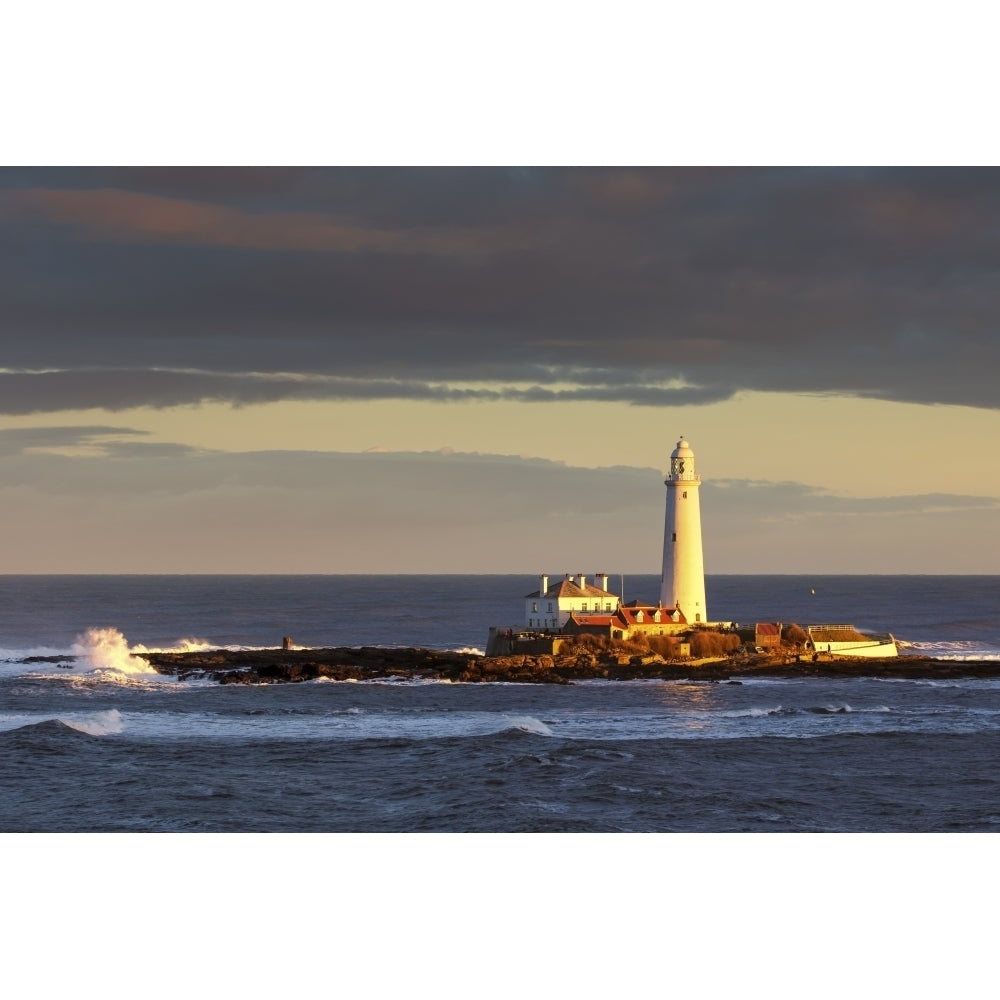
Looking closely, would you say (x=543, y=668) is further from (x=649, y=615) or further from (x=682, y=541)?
(x=682, y=541)

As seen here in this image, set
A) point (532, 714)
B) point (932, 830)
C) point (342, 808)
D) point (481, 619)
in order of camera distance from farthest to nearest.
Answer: point (481, 619) < point (532, 714) < point (342, 808) < point (932, 830)

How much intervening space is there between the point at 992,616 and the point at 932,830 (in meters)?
69.0

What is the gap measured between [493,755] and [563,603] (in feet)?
71.9

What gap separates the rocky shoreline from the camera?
40906 millimetres

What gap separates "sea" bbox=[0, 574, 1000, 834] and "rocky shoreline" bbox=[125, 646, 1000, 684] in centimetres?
110

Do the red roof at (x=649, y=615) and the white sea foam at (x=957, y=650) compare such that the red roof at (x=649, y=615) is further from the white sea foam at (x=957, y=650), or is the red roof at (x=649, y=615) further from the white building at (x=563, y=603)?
the white sea foam at (x=957, y=650)

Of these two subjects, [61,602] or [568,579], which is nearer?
→ [568,579]

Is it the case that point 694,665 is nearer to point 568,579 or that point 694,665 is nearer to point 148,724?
point 568,579

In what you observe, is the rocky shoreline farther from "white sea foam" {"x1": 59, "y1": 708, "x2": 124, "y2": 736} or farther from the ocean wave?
"white sea foam" {"x1": 59, "y1": 708, "x2": 124, "y2": 736}

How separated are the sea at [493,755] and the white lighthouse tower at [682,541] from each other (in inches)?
254

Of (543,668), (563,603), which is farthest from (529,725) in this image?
(563,603)

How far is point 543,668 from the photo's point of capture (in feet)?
138

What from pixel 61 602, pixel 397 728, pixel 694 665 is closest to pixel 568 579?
pixel 694 665

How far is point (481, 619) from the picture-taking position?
81.1m
